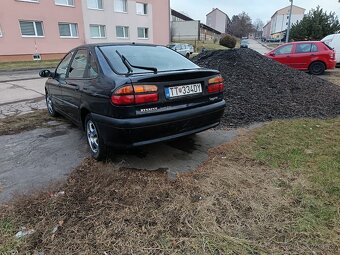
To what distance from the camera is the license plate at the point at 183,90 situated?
3.05 m

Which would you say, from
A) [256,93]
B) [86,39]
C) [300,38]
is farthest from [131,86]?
[300,38]

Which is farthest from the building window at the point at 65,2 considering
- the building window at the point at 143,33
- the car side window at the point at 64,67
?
the car side window at the point at 64,67

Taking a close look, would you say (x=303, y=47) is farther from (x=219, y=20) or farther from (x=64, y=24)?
(x=219, y=20)

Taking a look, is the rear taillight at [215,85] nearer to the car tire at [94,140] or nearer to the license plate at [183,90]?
the license plate at [183,90]

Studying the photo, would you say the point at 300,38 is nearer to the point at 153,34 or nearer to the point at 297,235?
the point at 153,34

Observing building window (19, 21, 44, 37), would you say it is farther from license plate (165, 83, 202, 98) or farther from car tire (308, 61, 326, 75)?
license plate (165, 83, 202, 98)

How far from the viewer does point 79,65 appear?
154 inches

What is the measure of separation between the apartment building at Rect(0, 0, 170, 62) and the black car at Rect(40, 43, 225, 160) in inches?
769

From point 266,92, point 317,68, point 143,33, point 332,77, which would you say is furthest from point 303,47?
point 143,33

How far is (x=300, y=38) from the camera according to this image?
28031 millimetres

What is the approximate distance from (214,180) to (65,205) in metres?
1.61

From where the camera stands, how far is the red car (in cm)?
1136

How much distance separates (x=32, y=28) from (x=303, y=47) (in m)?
19.7

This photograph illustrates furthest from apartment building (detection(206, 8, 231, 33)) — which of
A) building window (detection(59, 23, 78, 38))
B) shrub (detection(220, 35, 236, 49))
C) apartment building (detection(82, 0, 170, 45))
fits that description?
building window (detection(59, 23, 78, 38))
